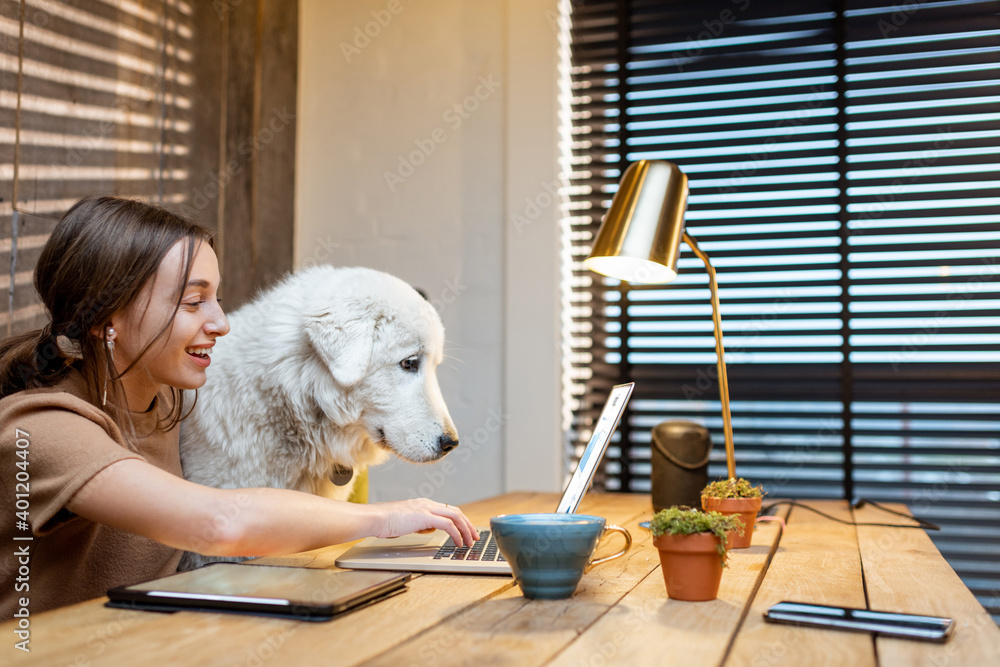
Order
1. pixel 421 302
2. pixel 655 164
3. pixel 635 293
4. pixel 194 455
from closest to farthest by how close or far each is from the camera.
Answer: pixel 194 455 → pixel 655 164 → pixel 421 302 → pixel 635 293

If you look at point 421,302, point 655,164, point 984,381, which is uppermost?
point 655,164

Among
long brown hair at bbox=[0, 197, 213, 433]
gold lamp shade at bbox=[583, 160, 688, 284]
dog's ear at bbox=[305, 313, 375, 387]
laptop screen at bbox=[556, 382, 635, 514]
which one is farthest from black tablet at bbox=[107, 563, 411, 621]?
gold lamp shade at bbox=[583, 160, 688, 284]

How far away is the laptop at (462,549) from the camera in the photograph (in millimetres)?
1114

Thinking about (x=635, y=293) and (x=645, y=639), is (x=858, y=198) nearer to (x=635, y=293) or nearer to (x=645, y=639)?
(x=635, y=293)

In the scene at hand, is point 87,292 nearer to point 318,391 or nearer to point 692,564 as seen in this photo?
point 318,391

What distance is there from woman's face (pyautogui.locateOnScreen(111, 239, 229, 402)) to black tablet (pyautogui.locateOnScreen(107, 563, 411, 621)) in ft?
1.33

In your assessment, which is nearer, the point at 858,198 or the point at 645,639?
A: the point at 645,639

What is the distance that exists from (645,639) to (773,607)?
193mm

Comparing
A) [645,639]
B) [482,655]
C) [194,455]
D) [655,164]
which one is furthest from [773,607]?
[194,455]

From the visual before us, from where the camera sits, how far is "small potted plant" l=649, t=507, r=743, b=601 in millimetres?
922

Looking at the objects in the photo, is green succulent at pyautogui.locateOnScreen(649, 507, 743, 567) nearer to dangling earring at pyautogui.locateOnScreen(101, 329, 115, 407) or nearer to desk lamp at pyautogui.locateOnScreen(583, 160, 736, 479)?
desk lamp at pyautogui.locateOnScreen(583, 160, 736, 479)

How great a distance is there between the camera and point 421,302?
5.56ft

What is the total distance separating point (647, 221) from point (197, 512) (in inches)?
39.0

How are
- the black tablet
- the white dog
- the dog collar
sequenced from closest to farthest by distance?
1. the black tablet
2. the white dog
3. the dog collar
